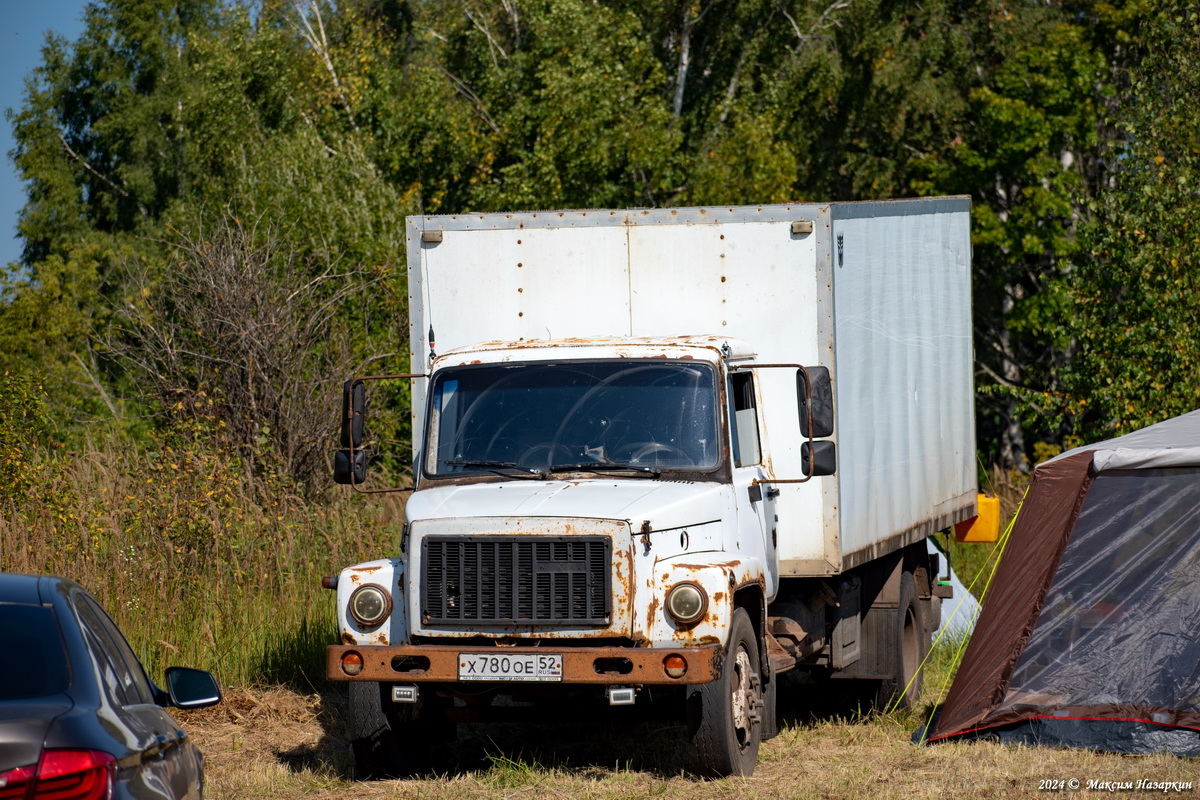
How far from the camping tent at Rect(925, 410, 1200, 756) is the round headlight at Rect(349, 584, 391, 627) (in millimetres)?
3214

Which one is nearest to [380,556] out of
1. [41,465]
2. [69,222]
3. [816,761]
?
[41,465]

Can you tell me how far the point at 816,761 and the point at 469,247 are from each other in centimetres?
366

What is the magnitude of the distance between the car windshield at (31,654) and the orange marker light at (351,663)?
3461mm

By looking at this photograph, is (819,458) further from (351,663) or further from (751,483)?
(351,663)

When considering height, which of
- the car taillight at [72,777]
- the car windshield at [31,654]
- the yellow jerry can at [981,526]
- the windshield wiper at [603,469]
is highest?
the windshield wiper at [603,469]

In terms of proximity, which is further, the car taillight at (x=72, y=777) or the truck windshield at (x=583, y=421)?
the truck windshield at (x=583, y=421)

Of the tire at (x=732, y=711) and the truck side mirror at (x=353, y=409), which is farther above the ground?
the truck side mirror at (x=353, y=409)

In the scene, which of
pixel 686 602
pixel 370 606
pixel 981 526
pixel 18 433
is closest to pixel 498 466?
pixel 370 606

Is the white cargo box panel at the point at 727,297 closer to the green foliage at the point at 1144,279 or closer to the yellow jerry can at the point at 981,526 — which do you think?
the yellow jerry can at the point at 981,526

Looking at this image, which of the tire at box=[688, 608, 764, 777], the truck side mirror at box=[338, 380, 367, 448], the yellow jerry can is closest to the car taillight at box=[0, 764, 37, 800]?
the tire at box=[688, 608, 764, 777]

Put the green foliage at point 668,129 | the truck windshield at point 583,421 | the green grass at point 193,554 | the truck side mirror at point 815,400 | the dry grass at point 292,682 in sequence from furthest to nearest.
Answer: the green foliage at point 668,129 → the green grass at point 193,554 → the truck windshield at point 583,421 → the truck side mirror at point 815,400 → the dry grass at point 292,682

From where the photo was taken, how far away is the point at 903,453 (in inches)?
412

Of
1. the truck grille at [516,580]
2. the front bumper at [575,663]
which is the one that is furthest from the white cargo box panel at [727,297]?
the front bumper at [575,663]

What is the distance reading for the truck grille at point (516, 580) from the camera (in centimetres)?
735
